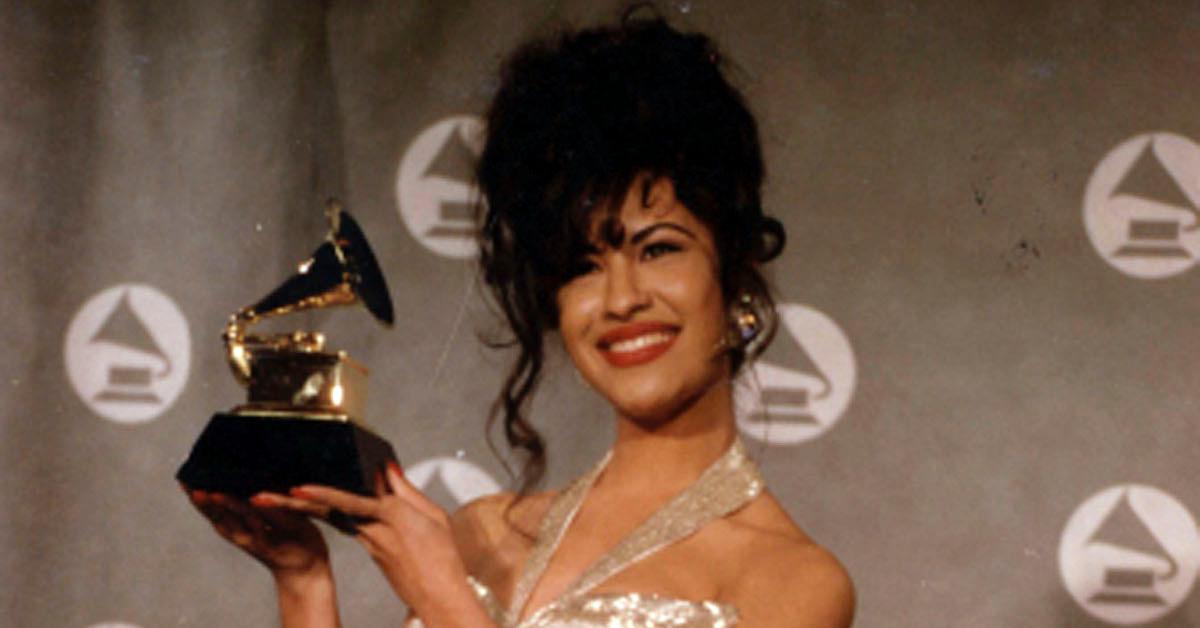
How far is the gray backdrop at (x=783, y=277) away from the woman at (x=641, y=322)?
708mm

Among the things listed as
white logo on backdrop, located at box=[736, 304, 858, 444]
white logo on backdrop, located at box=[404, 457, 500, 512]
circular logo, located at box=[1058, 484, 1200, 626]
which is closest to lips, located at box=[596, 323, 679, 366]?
white logo on backdrop, located at box=[736, 304, 858, 444]

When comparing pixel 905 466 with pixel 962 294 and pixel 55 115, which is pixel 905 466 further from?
pixel 55 115

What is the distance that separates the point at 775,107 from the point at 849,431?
0.64m

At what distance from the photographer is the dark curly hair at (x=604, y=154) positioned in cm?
214

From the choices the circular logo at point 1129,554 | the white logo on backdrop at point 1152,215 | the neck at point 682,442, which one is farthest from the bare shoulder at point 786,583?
the white logo on backdrop at point 1152,215

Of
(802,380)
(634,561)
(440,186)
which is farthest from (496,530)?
(440,186)

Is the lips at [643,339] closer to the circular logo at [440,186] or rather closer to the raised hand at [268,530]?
the raised hand at [268,530]

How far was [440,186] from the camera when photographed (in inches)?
120

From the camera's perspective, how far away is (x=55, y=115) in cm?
310

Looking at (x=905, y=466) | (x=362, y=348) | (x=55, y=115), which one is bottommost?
(x=905, y=466)

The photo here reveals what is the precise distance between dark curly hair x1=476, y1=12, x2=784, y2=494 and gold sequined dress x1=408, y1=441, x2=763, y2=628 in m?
0.19

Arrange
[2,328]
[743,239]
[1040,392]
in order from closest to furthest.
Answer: [743,239], [1040,392], [2,328]

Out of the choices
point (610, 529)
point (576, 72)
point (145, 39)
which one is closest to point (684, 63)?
point (576, 72)

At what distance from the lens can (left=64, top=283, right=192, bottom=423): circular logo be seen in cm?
304
